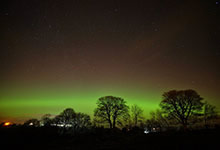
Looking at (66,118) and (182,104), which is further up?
(182,104)

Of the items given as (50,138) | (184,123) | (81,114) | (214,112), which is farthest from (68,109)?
(214,112)

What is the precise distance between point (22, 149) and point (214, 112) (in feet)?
169

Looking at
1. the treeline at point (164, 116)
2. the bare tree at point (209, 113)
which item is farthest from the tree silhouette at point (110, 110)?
the bare tree at point (209, 113)

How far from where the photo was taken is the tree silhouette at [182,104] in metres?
28.9

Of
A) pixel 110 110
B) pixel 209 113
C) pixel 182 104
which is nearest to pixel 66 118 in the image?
pixel 110 110

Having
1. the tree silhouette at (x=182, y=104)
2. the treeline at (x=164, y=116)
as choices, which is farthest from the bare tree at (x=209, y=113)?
the tree silhouette at (x=182, y=104)

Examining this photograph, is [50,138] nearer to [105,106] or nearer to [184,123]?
[105,106]

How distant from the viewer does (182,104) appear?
29.6 meters

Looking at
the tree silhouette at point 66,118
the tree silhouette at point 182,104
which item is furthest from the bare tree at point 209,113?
the tree silhouette at point 66,118

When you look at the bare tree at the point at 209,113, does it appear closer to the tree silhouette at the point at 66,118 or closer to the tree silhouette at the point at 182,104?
the tree silhouette at the point at 182,104

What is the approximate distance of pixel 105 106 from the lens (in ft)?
119

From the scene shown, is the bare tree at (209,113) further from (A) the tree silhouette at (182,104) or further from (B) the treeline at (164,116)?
(A) the tree silhouette at (182,104)

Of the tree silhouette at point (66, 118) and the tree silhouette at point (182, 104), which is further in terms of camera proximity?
the tree silhouette at point (66, 118)

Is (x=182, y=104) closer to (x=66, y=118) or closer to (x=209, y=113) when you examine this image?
(x=209, y=113)
